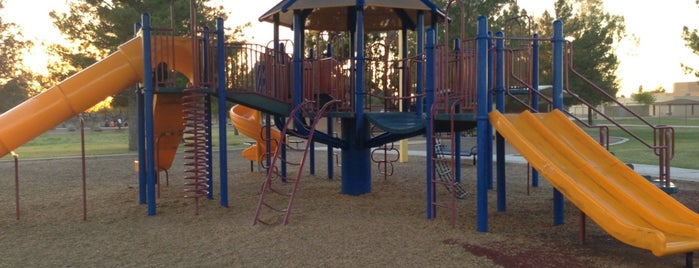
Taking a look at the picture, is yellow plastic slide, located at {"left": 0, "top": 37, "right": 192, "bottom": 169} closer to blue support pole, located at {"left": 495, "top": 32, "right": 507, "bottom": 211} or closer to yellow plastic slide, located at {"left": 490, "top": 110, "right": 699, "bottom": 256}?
blue support pole, located at {"left": 495, "top": 32, "right": 507, "bottom": 211}

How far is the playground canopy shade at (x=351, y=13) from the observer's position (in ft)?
34.1

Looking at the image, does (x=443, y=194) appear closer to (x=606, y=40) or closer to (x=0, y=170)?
(x=0, y=170)

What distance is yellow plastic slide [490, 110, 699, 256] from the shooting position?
5930mm

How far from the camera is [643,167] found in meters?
16.0

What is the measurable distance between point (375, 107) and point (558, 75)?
16.1 feet

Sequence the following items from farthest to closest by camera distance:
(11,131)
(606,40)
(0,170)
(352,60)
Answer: (606,40) → (0,170) → (352,60) → (11,131)

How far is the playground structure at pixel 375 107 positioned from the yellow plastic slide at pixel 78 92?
0.7 inches

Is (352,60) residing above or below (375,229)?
above

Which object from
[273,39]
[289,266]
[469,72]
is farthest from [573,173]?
[273,39]

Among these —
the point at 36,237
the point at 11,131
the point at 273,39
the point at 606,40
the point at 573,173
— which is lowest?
the point at 36,237

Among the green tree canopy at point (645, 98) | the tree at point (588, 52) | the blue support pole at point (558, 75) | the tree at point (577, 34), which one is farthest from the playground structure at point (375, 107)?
the green tree canopy at point (645, 98)

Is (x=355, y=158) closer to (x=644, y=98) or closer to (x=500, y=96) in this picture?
(x=500, y=96)

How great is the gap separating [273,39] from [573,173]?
22.8ft

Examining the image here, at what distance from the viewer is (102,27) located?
24703 millimetres
